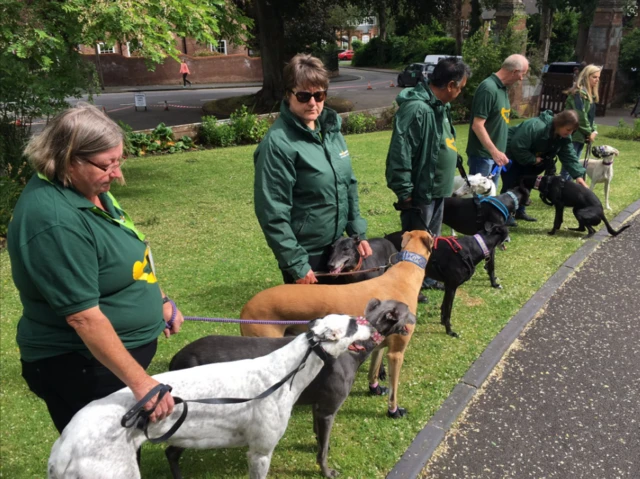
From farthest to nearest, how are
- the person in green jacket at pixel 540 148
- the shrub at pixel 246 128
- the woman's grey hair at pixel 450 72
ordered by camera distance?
1. the shrub at pixel 246 128
2. the person in green jacket at pixel 540 148
3. the woman's grey hair at pixel 450 72

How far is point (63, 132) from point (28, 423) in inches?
109

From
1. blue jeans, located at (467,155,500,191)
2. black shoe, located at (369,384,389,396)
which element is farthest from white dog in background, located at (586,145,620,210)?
black shoe, located at (369,384,389,396)

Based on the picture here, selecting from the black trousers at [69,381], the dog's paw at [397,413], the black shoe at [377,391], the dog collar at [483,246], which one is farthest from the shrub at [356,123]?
the black trousers at [69,381]

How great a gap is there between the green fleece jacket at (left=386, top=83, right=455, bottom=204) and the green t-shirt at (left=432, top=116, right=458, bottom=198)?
0.12 meters

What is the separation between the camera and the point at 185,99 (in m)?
27.9

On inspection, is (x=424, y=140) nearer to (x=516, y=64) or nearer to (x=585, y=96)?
(x=516, y=64)

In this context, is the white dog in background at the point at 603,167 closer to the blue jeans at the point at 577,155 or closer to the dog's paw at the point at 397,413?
the blue jeans at the point at 577,155

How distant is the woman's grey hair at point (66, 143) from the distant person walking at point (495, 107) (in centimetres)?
537

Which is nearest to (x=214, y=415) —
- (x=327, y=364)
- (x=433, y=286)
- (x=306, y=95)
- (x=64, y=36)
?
(x=327, y=364)

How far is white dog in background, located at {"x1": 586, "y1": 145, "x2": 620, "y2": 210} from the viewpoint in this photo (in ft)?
27.6

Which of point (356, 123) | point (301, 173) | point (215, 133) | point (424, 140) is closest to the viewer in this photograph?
point (301, 173)

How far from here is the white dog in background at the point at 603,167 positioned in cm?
840

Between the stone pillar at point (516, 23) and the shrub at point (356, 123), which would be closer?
the stone pillar at point (516, 23)

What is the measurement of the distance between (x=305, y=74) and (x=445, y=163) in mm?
2180
